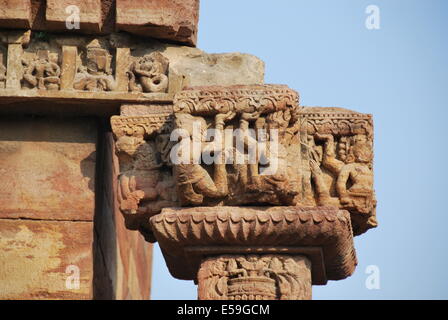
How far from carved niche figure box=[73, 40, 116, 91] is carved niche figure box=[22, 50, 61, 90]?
0.15 meters

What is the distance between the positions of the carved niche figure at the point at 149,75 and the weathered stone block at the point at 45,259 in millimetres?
1165

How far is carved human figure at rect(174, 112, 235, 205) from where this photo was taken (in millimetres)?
11281

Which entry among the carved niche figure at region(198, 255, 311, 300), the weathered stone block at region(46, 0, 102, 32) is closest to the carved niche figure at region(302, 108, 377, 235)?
the carved niche figure at region(198, 255, 311, 300)

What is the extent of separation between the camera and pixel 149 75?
39.8ft

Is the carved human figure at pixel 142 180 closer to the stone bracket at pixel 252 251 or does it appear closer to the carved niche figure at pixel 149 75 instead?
the stone bracket at pixel 252 251

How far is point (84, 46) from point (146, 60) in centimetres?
51

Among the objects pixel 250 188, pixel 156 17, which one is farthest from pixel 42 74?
pixel 250 188

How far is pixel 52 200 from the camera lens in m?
12.5

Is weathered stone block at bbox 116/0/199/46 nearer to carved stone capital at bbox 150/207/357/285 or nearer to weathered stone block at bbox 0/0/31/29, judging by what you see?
weathered stone block at bbox 0/0/31/29

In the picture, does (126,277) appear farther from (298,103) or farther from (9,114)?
(298,103)

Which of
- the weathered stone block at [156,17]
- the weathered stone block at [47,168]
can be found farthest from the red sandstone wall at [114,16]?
the weathered stone block at [47,168]

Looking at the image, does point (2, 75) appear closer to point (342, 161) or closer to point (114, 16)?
point (114, 16)

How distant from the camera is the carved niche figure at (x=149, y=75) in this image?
12.1 m
